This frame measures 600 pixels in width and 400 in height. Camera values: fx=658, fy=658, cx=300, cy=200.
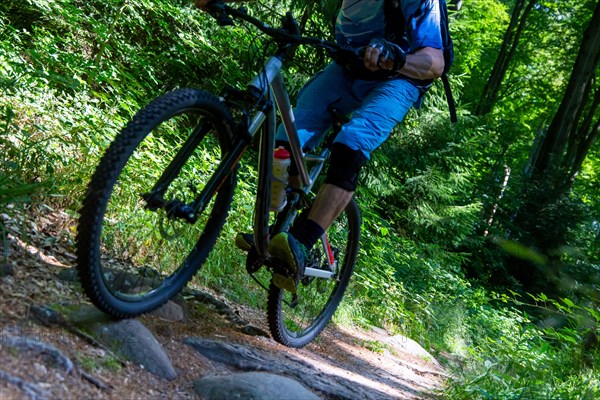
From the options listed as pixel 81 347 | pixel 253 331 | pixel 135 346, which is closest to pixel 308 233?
pixel 253 331

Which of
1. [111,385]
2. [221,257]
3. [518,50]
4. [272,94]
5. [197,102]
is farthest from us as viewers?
[518,50]

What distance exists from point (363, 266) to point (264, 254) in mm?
4848

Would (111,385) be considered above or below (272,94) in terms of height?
below

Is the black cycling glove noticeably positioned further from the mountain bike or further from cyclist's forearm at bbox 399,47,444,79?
cyclist's forearm at bbox 399,47,444,79

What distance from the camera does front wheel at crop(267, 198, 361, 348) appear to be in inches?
165

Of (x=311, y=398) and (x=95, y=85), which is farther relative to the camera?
(x=95, y=85)

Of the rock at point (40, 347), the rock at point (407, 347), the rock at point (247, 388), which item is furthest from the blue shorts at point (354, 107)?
the rock at point (407, 347)

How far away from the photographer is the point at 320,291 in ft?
15.9

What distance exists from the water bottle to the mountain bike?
3.0 inches

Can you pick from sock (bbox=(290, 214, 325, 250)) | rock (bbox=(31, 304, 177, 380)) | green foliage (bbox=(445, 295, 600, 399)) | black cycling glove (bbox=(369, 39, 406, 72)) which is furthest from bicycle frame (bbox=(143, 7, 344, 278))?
green foliage (bbox=(445, 295, 600, 399))

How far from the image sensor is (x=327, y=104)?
3.92 meters

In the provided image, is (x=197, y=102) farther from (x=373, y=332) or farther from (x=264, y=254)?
(x=373, y=332)

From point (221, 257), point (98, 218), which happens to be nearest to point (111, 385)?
point (98, 218)

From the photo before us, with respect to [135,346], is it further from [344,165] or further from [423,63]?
[423,63]
